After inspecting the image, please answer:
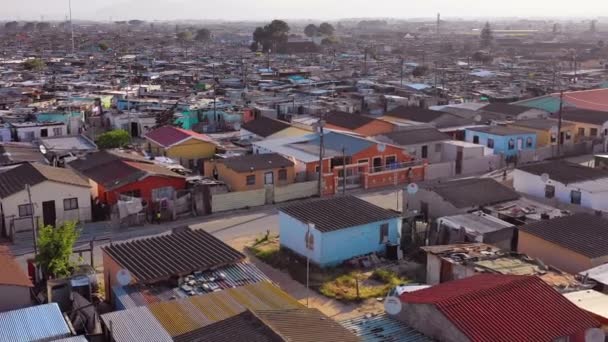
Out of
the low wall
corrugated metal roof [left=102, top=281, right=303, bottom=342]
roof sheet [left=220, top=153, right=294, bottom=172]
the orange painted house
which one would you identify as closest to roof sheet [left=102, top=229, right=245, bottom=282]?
corrugated metal roof [left=102, top=281, right=303, bottom=342]

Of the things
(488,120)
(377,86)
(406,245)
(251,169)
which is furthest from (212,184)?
(377,86)

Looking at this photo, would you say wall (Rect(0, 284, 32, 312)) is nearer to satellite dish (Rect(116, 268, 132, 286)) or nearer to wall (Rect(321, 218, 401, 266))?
satellite dish (Rect(116, 268, 132, 286))

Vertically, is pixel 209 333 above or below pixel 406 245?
above

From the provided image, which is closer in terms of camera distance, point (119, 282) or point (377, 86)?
point (119, 282)

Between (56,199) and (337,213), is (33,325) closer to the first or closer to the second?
(337,213)

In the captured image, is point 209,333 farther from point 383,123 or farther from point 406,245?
point 383,123

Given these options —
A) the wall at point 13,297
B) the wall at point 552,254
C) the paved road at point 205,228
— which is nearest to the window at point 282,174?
the paved road at point 205,228

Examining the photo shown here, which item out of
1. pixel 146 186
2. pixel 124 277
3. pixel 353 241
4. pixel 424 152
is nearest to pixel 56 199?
pixel 146 186
